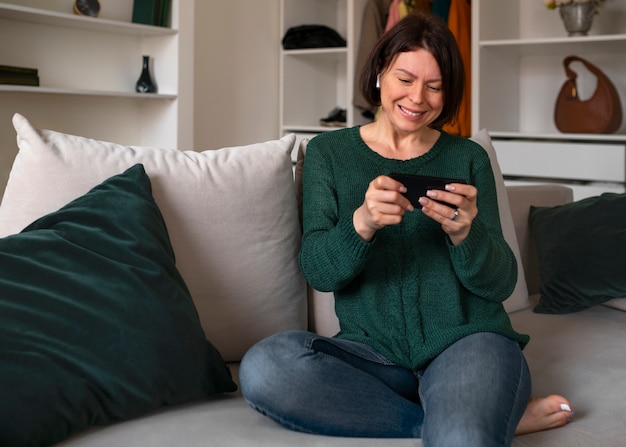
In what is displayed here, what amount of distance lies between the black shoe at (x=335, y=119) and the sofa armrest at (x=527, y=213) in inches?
92.4

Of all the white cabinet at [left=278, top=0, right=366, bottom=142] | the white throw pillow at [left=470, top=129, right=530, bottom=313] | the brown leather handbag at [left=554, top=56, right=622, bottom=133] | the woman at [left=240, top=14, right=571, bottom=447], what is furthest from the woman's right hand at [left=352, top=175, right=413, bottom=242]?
the white cabinet at [left=278, top=0, right=366, bottom=142]

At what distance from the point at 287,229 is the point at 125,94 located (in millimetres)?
2298

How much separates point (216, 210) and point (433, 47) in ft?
1.77

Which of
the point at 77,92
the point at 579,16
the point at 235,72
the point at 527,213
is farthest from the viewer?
the point at 235,72

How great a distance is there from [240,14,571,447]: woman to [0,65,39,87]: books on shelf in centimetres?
215

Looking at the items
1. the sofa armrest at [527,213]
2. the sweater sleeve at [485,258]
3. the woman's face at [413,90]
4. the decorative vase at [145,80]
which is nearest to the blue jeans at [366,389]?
the sweater sleeve at [485,258]

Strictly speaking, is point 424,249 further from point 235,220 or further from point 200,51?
point 200,51

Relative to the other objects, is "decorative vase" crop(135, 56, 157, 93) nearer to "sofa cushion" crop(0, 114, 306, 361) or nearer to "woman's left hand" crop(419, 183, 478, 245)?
"sofa cushion" crop(0, 114, 306, 361)

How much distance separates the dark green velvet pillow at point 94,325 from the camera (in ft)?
3.97

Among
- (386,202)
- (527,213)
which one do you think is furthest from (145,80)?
(386,202)

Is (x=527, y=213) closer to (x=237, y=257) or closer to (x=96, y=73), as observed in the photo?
(x=237, y=257)

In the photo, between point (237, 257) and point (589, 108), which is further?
point (589, 108)

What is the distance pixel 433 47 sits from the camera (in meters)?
1.62

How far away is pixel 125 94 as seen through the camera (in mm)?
3814
